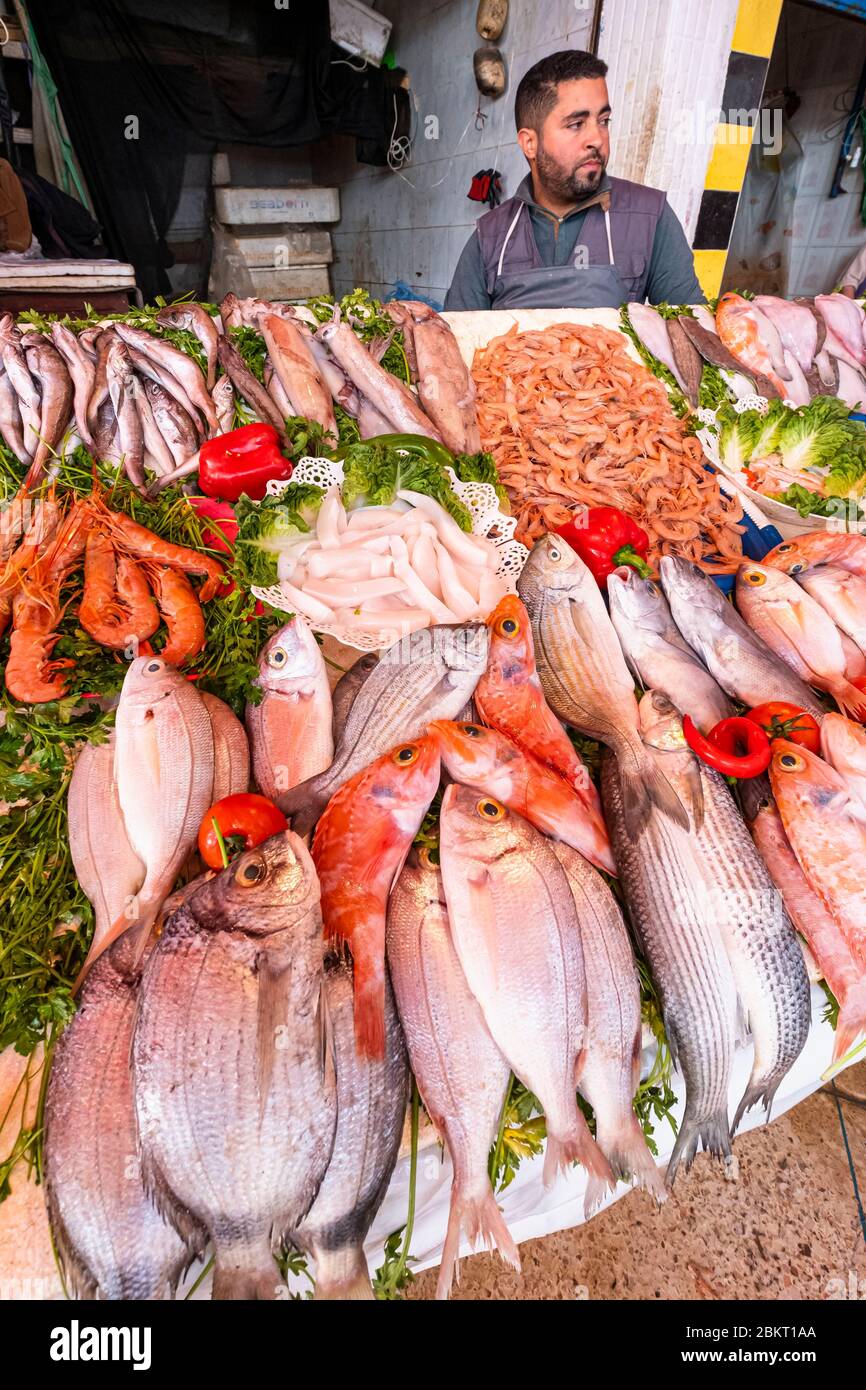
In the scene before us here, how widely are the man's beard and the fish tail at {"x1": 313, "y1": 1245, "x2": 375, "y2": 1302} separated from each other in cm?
536

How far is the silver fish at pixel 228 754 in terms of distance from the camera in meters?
1.72

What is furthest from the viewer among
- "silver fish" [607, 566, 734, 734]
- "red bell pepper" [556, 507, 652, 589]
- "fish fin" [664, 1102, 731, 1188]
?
"red bell pepper" [556, 507, 652, 589]

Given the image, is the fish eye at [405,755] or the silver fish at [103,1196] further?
the fish eye at [405,755]

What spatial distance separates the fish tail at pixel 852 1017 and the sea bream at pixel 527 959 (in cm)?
64

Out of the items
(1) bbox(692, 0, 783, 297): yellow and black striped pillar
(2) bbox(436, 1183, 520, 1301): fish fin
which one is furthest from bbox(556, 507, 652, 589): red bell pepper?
(1) bbox(692, 0, 783, 297): yellow and black striped pillar

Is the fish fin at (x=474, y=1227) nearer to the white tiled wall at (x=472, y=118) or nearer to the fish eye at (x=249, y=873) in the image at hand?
the fish eye at (x=249, y=873)

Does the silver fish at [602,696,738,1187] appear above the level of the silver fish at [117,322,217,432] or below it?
below

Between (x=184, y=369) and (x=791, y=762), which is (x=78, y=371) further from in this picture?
(x=791, y=762)

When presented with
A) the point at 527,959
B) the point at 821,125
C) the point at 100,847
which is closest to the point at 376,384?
the point at 100,847

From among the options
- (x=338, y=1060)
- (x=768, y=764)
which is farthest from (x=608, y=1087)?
(x=768, y=764)

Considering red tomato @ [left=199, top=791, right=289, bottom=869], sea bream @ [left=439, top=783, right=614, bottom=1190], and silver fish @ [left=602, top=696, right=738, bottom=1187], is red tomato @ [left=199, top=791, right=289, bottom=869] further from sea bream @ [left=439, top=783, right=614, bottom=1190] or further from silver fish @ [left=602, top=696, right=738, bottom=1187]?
silver fish @ [left=602, top=696, right=738, bottom=1187]

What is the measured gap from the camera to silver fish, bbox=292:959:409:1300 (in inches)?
47.4

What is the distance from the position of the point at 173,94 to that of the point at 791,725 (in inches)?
417

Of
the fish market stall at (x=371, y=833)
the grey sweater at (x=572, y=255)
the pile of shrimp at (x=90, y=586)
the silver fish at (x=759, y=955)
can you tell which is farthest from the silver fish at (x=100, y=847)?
the grey sweater at (x=572, y=255)
